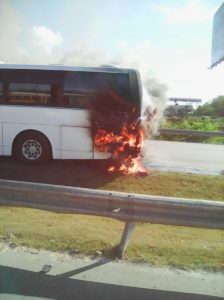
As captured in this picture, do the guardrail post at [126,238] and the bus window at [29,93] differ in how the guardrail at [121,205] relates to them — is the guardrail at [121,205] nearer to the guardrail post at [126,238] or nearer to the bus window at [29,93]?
the guardrail post at [126,238]

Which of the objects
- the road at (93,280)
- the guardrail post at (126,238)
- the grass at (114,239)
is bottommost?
the road at (93,280)

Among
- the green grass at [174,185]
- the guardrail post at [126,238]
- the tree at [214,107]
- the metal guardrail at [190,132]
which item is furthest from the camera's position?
the tree at [214,107]

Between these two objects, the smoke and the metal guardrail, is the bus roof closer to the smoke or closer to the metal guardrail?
the smoke

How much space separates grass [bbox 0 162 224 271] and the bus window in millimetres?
3096

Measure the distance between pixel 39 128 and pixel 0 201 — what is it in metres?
5.13

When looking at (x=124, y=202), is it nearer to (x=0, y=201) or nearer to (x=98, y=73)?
(x=0, y=201)

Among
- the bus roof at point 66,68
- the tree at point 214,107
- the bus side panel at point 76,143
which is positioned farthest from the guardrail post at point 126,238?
the tree at point 214,107

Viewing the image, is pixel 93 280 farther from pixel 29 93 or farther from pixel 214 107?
pixel 214 107

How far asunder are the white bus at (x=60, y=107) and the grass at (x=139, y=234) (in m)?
1.91

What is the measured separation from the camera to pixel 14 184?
211 inches

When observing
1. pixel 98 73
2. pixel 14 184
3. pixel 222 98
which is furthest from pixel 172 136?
pixel 222 98

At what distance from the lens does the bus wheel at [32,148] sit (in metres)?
10.4

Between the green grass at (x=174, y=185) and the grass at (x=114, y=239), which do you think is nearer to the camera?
the grass at (x=114, y=239)

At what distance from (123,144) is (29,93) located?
267 centimetres
